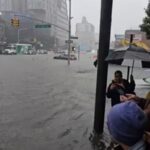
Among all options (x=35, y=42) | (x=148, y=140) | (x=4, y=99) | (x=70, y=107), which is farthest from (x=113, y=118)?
(x=35, y=42)

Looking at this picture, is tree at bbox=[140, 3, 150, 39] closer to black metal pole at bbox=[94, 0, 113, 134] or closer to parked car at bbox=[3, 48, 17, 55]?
black metal pole at bbox=[94, 0, 113, 134]

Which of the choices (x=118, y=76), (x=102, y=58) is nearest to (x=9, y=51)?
(x=102, y=58)

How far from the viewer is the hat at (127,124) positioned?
2402 millimetres

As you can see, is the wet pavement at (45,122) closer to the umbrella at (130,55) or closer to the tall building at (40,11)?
the umbrella at (130,55)

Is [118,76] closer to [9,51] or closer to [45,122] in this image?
[45,122]

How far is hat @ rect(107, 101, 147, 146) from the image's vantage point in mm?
2402

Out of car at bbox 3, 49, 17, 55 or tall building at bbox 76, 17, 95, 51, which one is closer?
car at bbox 3, 49, 17, 55

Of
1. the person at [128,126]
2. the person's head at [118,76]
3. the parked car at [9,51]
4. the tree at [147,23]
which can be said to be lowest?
the parked car at [9,51]

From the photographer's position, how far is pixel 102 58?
7.88 meters

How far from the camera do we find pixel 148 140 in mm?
2664

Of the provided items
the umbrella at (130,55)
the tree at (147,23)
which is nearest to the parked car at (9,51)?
the tree at (147,23)

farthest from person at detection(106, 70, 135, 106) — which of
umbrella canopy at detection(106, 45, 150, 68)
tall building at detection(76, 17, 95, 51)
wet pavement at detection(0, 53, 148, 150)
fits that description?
tall building at detection(76, 17, 95, 51)

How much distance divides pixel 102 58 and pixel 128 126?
18.2ft

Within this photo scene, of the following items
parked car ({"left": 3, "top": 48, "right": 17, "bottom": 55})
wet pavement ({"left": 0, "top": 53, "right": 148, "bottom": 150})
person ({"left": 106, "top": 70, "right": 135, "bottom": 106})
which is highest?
person ({"left": 106, "top": 70, "right": 135, "bottom": 106})
